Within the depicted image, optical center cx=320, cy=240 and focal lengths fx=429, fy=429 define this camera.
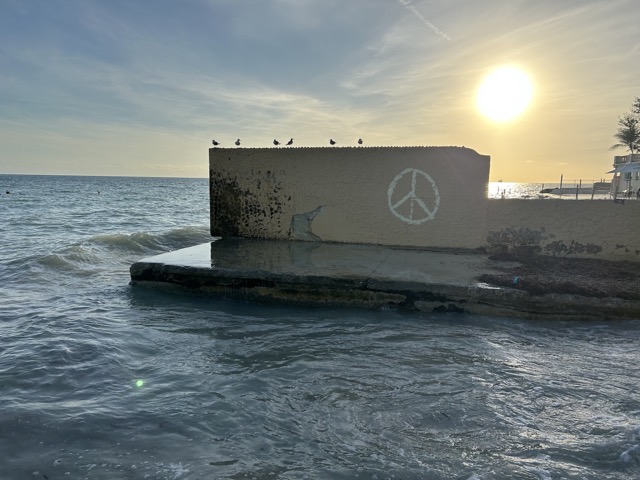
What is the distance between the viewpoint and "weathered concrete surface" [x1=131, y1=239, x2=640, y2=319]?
18.0 feet

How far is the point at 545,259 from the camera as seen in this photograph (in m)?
7.11

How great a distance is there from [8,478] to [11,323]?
12.9 feet

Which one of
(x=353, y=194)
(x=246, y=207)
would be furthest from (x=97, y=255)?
(x=353, y=194)

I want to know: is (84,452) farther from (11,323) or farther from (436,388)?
(11,323)

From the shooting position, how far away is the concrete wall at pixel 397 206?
712 centimetres

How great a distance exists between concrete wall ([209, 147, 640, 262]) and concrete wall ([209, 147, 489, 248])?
19mm

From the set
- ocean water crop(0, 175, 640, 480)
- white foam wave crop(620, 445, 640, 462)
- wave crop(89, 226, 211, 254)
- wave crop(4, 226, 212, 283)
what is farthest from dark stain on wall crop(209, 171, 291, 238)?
white foam wave crop(620, 445, 640, 462)

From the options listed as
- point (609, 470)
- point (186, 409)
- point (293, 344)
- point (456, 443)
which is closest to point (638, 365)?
point (609, 470)

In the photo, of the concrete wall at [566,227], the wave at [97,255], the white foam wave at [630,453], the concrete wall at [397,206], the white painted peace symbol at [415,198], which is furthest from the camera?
the wave at [97,255]

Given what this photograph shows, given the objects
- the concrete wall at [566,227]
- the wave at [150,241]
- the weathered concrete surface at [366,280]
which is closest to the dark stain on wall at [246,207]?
the weathered concrete surface at [366,280]

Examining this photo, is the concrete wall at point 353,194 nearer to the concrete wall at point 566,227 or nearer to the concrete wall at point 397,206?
the concrete wall at point 397,206

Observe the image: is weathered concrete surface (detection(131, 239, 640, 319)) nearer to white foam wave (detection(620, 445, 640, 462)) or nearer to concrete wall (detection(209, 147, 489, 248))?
concrete wall (detection(209, 147, 489, 248))

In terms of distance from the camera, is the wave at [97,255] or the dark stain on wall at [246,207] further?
the wave at [97,255]

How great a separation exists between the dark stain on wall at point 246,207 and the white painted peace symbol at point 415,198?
7.25 feet
